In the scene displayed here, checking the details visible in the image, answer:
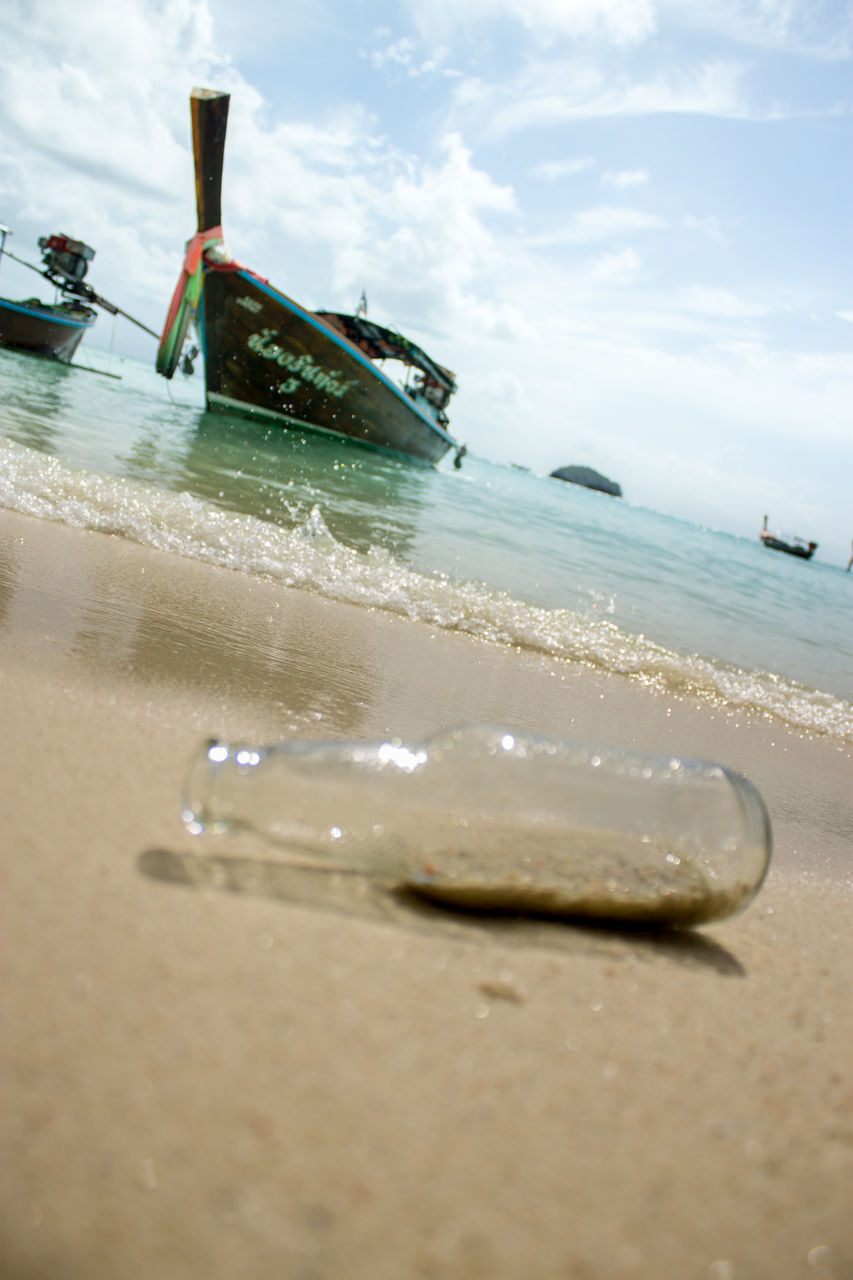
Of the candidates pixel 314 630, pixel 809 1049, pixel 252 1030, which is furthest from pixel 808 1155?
pixel 314 630

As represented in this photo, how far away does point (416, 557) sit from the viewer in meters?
6.36

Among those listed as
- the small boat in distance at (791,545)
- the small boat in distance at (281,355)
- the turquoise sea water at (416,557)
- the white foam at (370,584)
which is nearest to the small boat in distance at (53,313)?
the small boat in distance at (281,355)

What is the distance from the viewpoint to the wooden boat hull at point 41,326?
22.5 meters

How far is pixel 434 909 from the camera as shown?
129 cm

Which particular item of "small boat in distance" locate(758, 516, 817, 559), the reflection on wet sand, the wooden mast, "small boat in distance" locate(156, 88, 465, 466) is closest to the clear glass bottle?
the reflection on wet sand

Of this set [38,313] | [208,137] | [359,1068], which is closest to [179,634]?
[359,1068]

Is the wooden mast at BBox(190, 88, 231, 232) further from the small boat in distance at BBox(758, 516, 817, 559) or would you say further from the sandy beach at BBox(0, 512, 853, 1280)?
the small boat in distance at BBox(758, 516, 817, 559)

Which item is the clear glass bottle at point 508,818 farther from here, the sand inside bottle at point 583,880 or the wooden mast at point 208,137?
the wooden mast at point 208,137

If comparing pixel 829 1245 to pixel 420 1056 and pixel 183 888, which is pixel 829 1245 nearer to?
pixel 420 1056

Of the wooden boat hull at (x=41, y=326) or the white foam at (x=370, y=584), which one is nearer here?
the white foam at (x=370, y=584)

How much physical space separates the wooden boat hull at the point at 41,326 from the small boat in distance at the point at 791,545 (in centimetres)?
5739

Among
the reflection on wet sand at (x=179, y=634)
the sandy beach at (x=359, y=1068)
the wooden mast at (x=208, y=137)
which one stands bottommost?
the sandy beach at (x=359, y=1068)

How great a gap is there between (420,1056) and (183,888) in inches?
18.3

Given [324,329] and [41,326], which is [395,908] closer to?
[324,329]
